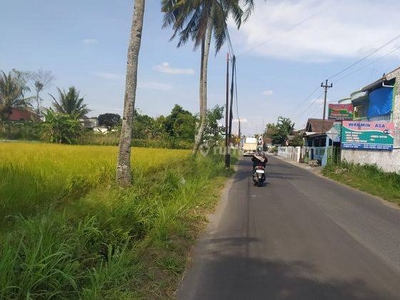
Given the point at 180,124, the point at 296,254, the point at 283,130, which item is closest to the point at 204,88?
the point at 296,254

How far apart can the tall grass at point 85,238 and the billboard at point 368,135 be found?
1570 centimetres

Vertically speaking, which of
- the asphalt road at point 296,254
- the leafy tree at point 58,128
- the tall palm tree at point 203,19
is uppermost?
the tall palm tree at point 203,19

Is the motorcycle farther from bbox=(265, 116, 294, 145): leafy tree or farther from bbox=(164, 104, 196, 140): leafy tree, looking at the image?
bbox=(265, 116, 294, 145): leafy tree

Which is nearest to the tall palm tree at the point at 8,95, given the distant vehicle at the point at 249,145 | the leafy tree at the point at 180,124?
the leafy tree at the point at 180,124

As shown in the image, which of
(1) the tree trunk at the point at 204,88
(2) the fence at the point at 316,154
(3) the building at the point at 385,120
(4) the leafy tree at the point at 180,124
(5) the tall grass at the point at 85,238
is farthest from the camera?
(4) the leafy tree at the point at 180,124

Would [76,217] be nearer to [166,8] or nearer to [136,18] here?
[136,18]

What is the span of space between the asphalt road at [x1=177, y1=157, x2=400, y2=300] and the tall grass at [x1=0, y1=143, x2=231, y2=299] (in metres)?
0.48

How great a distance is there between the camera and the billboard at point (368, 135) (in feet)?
Answer: 69.7

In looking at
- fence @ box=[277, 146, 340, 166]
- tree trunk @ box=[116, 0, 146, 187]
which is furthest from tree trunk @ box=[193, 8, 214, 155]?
tree trunk @ box=[116, 0, 146, 187]

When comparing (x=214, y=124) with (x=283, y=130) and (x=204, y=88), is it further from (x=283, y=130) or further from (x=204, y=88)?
(x=283, y=130)

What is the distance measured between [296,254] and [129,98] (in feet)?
16.4

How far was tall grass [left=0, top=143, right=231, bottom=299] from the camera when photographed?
365 cm

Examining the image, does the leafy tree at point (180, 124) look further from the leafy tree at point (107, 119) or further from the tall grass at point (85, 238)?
the tall grass at point (85, 238)

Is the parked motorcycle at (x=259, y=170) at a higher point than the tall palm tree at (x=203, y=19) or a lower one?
lower
